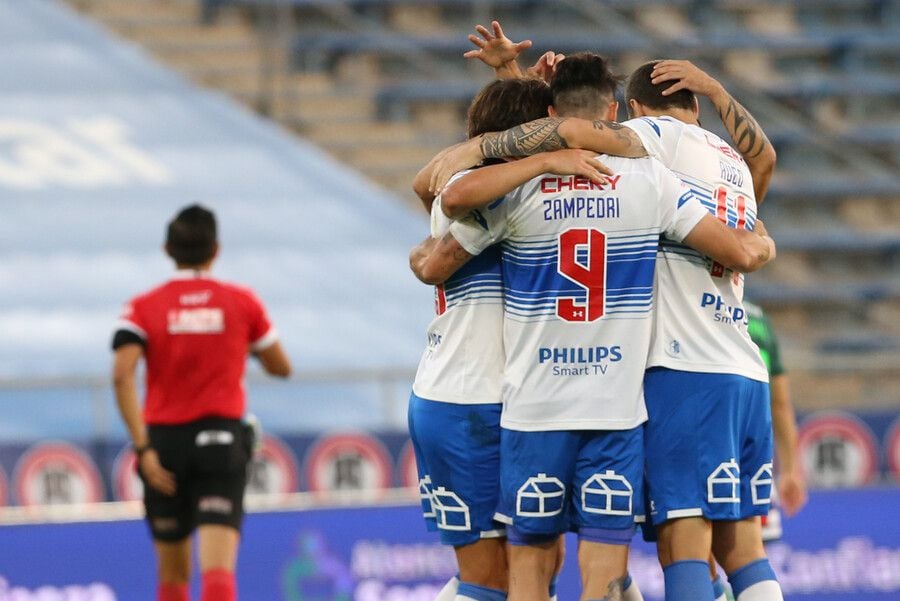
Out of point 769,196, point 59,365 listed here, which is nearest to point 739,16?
point 769,196

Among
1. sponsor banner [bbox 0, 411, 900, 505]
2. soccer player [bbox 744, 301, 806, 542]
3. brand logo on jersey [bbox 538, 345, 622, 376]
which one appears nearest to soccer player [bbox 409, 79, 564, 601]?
brand logo on jersey [bbox 538, 345, 622, 376]

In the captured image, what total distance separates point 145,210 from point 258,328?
7107 mm

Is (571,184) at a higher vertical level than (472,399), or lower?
higher

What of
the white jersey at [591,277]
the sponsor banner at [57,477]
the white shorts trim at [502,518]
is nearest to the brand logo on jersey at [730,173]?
the white jersey at [591,277]

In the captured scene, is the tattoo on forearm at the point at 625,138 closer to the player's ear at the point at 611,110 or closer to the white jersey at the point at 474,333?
the player's ear at the point at 611,110

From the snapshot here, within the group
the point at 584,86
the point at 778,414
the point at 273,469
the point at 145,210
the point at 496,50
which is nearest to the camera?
the point at 584,86

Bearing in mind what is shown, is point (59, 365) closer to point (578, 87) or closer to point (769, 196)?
point (769, 196)

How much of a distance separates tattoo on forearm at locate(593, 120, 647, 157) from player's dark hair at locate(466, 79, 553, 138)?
0.84ft

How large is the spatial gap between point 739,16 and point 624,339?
11.5 meters

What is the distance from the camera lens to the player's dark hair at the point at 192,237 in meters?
6.97

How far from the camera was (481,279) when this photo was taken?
488cm

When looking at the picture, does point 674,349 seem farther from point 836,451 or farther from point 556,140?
point 836,451

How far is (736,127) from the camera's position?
509 centimetres

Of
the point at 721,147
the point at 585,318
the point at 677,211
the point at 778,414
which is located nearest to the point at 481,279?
the point at 585,318
